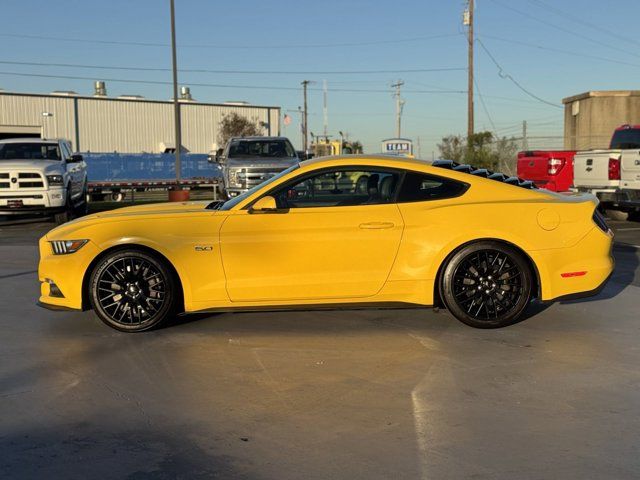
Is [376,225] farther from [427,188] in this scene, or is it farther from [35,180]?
[35,180]

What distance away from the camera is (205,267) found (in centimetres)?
583

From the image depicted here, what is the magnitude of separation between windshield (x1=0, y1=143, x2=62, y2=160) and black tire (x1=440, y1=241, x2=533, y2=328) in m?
12.9

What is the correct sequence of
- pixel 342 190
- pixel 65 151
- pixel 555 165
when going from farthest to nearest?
pixel 65 151
pixel 555 165
pixel 342 190

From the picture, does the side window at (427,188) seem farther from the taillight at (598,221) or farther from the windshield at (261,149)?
the windshield at (261,149)

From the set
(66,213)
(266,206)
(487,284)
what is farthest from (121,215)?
(66,213)

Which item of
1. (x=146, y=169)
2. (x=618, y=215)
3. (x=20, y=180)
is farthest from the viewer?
(x=146, y=169)

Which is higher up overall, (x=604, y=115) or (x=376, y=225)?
(x=604, y=115)

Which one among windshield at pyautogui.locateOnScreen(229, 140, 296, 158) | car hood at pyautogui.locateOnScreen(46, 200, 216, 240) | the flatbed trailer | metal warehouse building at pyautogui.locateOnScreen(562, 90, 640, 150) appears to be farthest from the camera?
the flatbed trailer

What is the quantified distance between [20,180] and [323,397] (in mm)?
12601

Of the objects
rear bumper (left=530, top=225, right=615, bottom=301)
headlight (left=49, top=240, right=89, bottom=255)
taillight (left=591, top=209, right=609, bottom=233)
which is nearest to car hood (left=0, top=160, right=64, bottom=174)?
headlight (left=49, top=240, right=89, bottom=255)

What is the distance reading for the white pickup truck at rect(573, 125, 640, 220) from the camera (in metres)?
13.2

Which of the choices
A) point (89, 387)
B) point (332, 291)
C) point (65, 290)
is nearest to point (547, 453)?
point (332, 291)

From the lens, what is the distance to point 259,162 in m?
16.5

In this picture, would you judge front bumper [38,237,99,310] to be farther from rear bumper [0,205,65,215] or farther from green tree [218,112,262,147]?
green tree [218,112,262,147]
